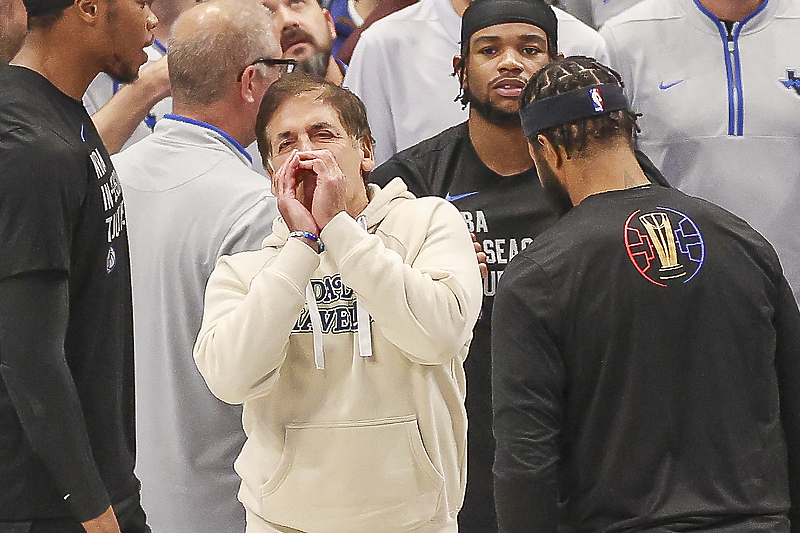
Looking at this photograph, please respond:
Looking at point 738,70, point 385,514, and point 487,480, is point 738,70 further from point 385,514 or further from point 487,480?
point 385,514

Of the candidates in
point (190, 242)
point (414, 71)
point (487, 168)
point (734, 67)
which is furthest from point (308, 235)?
point (734, 67)

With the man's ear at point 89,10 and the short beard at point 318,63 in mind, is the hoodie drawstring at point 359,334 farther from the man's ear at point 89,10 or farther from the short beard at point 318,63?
the short beard at point 318,63

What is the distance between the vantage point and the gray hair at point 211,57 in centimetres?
298

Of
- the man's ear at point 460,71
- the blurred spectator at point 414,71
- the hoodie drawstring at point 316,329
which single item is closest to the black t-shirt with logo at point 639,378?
the hoodie drawstring at point 316,329

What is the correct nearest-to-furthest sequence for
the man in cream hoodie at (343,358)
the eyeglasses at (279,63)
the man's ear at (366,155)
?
the man in cream hoodie at (343,358) → the man's ear at (366,155) → the eyeglasses at (279,63)

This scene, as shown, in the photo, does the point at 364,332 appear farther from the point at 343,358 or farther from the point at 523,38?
the point at 523,38

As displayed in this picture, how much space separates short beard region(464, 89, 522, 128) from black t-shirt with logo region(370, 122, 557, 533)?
0.31 feet

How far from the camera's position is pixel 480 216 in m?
2.88

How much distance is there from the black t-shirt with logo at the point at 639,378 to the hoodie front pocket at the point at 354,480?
20 cm

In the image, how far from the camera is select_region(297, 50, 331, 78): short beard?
3805 millimetres

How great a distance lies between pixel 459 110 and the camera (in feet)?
11.2

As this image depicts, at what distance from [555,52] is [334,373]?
1.36m

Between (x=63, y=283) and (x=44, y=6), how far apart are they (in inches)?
22.7

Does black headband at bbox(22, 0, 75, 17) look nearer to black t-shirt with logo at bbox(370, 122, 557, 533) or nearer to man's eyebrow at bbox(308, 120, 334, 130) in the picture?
man's eyebrow at bbox(308, 120, 334, 130)
